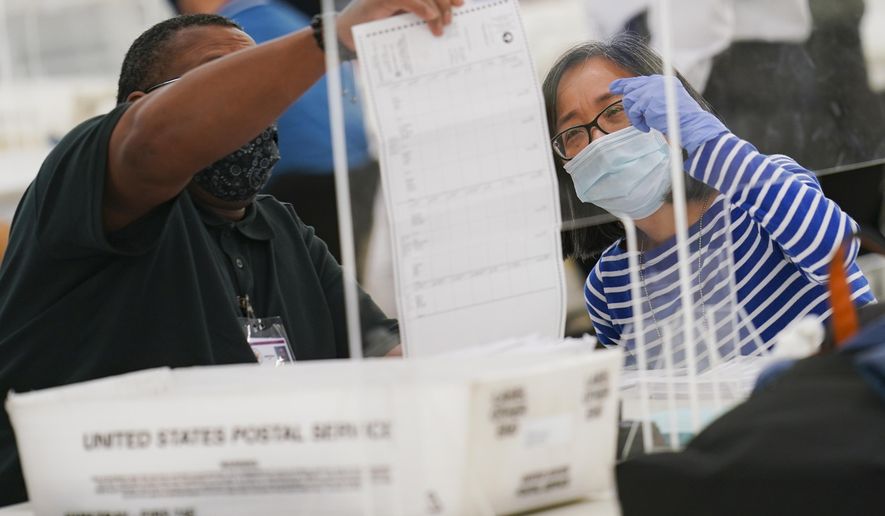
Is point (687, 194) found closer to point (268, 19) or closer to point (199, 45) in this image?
point (199, 45)

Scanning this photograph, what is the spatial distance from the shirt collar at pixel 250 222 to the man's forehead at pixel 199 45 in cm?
20

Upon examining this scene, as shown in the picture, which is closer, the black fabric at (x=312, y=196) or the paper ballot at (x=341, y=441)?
the paper ballot at (x=341, y=441)

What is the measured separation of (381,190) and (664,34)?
260mm

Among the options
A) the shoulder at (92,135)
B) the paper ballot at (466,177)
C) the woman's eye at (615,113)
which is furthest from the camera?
the woman's eye at (615,113)

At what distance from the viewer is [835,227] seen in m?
1.39

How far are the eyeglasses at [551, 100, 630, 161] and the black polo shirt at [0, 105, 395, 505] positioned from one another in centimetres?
47

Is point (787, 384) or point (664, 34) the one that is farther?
point (664, 34)

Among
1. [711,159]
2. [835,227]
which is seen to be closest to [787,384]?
[711,159]

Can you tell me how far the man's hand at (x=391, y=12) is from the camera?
0.89 meters

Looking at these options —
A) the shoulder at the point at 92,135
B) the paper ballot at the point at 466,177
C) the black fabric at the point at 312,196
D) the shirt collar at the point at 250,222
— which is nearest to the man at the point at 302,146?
the black fabric at the point at 312,196

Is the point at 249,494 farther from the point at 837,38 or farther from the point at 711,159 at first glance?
the point at 837,38

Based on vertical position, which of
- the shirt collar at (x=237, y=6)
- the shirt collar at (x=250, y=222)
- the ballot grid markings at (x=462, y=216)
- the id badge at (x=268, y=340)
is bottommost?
the id badge at (x=268, y=340)

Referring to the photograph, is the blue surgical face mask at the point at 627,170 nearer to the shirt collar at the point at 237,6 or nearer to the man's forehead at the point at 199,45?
the man's forehead at the point at 199,45

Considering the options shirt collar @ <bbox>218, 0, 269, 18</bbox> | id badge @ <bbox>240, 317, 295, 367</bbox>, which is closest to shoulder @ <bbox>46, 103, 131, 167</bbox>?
id badge @ <bbox>240, 317, 295, 367</bbox>
